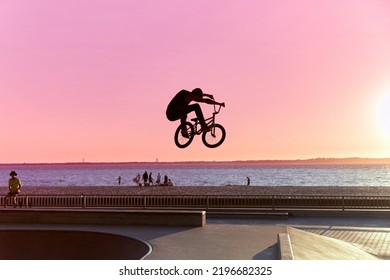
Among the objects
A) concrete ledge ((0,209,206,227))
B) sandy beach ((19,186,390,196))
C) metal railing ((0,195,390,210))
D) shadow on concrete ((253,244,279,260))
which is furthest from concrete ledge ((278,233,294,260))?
sandy beach ((19,186,390,196))

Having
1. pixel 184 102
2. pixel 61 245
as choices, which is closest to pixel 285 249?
pixel 184 102

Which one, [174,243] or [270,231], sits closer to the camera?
[174,243]

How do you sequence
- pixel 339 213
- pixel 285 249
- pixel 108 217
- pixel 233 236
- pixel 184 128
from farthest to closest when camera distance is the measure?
pixel 339 213 → pixel 108 217 → pixel 233 236 → pixel 184 128 → pixel 285 249

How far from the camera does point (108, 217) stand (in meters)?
19.0

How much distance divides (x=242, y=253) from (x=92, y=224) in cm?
770

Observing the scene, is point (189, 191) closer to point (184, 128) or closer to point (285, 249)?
point (184, 128)

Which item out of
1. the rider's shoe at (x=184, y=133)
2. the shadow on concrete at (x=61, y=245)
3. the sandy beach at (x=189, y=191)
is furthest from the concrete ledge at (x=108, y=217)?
the sandy beach at (x=189, y=191)

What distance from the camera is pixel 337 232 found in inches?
783

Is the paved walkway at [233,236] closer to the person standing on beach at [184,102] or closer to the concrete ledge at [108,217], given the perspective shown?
the concrete ledge at [108,217]

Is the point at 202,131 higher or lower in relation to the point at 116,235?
higher

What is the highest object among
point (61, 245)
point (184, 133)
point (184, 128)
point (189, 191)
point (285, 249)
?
point (184, 128)
